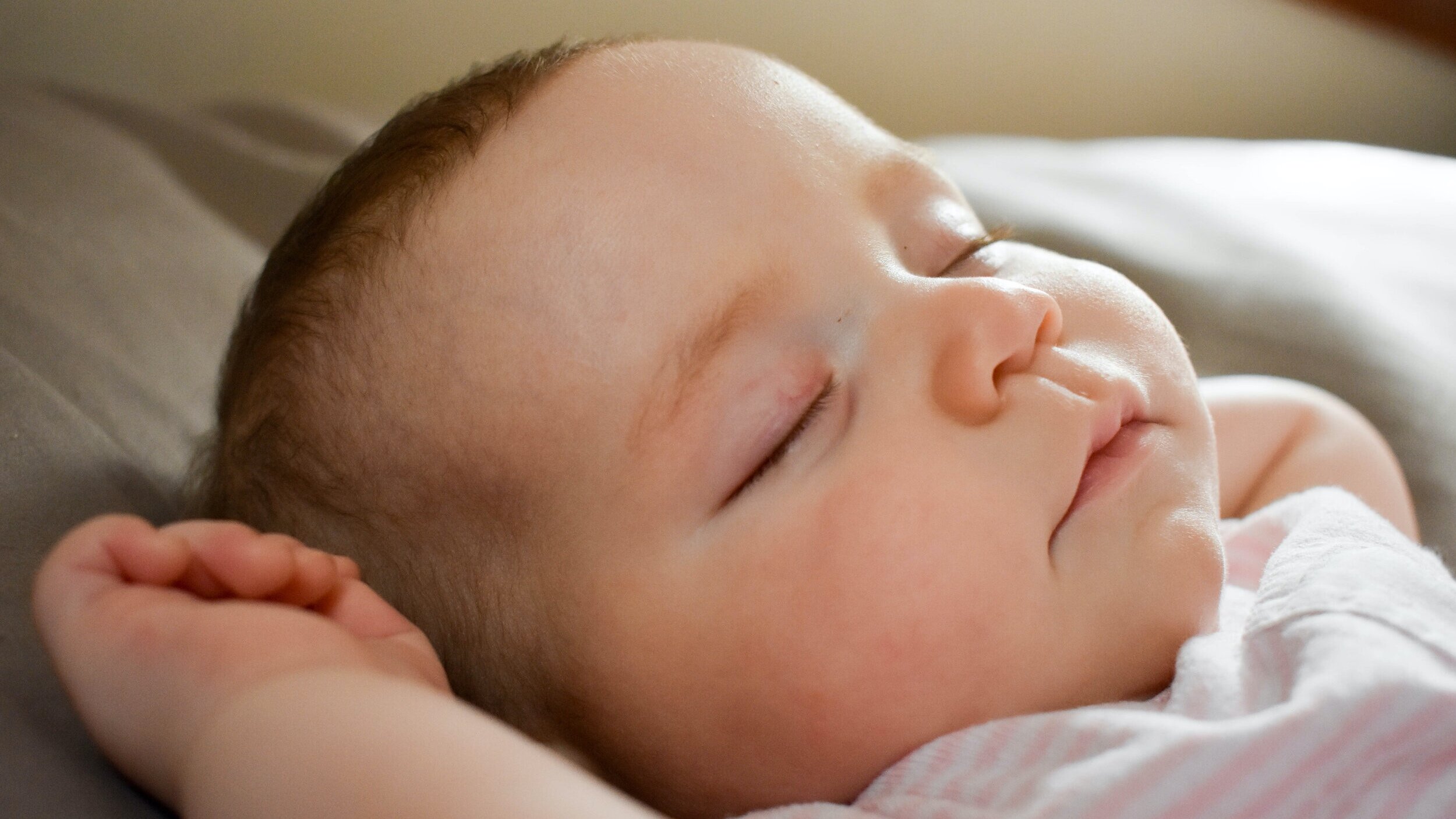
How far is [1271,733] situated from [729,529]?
0.30 metres

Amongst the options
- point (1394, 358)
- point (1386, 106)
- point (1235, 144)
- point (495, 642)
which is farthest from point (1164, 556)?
point (1386, 106)

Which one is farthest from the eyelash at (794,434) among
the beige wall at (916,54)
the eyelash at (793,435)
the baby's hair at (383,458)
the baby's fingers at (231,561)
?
the beige wall at (916,54)

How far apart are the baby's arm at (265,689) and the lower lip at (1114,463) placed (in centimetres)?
34

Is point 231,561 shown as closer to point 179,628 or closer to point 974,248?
point 179,628

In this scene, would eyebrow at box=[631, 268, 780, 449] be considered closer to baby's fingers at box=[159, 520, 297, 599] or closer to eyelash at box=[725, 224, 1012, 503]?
eyelash at box=[725, 224, 1012, 503]

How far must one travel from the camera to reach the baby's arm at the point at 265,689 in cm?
50

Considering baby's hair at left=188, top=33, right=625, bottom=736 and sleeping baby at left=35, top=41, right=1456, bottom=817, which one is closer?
sleeping baby at left=35, top=41, right=1456, bottom=817

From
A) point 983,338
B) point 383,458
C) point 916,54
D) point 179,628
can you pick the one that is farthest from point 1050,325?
point 916,54

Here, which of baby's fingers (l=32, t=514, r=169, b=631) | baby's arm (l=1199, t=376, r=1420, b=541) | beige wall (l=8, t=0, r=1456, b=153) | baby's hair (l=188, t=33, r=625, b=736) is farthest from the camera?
beige wall (l=8, t=0, r=1456, b=153)

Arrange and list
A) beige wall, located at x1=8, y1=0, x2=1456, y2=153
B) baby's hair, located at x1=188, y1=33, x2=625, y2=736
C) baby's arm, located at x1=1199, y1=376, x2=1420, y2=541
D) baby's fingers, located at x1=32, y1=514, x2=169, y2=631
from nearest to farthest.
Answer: baby's fingers, located at x1=32, y1=514, x2=169, y2=631 < baby's hair, located at x1=188, y1=33, x2=625, y2=736 < baby's arm, located at x1=1199, y1=376, x2=1420, y2=541 < beige wall, located at x1=8, y1=0, x2=1456, y2=153

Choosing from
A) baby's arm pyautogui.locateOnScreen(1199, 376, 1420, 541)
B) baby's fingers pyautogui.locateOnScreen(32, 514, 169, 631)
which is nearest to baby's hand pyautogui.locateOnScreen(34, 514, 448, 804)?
baby's fingers pyautogui.locateOnScreen(32, 514, 169, 631)

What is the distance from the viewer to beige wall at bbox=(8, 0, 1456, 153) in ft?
5.10

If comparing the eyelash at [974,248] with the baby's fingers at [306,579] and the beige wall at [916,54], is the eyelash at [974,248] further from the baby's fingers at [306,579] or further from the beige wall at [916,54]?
the beige wall at [916,54]

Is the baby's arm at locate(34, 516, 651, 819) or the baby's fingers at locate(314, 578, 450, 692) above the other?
the baby's arm at locate(34, 516, 651, 819)
